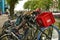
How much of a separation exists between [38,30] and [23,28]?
43 cm

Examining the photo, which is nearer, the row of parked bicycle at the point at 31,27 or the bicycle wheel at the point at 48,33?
the row of parked bicycle at the point at 31,27

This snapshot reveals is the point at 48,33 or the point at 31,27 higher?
the point at 31,27

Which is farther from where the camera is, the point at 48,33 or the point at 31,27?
the point at 48,33

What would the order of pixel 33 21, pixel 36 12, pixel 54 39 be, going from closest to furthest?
pixel 33 21 → pixel 36 12 → pixel 54 39

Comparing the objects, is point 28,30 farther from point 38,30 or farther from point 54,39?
point 54,39

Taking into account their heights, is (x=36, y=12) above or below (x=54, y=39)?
above

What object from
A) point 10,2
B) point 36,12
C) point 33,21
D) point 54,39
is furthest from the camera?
point 10,2

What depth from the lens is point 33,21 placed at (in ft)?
18.4

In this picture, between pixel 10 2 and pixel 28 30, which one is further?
pixel 10 2

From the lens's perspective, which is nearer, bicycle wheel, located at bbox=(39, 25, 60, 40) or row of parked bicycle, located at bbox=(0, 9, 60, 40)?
row of parked bicycle, located at bbox=(0, 9, 60, 40)

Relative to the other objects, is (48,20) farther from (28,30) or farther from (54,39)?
(54,39)

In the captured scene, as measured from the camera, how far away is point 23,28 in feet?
19.1

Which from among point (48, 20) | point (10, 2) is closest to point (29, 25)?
point (48, 20)

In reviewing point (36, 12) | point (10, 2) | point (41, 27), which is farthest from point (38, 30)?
point (10, 2)
